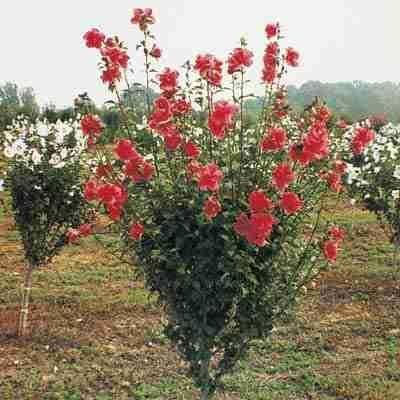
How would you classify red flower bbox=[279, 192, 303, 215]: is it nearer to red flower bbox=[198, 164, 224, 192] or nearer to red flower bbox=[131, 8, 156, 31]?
red flower bbox=[198, 164, 224, 192]

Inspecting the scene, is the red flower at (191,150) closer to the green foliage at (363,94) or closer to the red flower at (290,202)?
the red flower at (290,202)

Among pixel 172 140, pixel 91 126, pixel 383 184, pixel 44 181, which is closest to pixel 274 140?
pixel 172 140

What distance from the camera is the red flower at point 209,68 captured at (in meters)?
3.28

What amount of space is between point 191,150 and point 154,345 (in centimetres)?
366

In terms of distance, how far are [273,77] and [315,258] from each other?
1.11 m

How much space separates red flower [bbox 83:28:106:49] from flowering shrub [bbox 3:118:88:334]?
3.00 metres

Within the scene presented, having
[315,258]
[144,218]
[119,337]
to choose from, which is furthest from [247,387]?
[144,218]

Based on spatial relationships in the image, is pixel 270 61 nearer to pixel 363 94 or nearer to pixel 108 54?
pixel 108 54

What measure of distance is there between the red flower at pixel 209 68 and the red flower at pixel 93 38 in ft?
1.78

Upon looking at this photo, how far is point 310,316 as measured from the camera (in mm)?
7148

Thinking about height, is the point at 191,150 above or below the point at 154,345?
above

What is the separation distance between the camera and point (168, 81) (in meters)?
3.29

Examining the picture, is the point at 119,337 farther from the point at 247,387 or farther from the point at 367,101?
the point at 367,101

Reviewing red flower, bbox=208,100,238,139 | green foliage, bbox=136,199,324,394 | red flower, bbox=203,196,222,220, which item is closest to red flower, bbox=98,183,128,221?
green foliage, bbox=136,199,324,394
